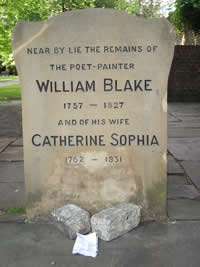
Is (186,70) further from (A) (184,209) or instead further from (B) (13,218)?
(B) (13,218)

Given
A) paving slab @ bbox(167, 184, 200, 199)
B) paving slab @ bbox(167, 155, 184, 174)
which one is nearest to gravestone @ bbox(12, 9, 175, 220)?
paving slab @ bbox(167, 184, 200, 199)

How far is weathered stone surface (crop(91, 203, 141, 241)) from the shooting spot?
2.71 metres

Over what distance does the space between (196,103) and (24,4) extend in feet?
31.8

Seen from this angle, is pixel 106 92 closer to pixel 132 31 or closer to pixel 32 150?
pixel 132 31

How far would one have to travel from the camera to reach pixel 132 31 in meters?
2.78

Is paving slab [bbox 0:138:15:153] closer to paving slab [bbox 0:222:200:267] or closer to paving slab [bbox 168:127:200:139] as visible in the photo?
paving slab [bbox 0:222:200:267]

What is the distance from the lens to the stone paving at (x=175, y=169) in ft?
11.5

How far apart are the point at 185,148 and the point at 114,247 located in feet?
12.5

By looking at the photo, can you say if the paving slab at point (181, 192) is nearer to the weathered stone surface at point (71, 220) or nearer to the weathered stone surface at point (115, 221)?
the weathered stone surface at point (115, 221)

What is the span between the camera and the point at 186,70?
543 inches

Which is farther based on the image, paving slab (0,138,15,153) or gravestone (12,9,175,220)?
paving slab (0,138,15,153)

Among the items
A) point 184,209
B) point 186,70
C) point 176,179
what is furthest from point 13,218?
point 186,70

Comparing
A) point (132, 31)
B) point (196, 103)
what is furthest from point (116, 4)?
point (132, 31)

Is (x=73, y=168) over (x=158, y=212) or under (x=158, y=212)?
over
